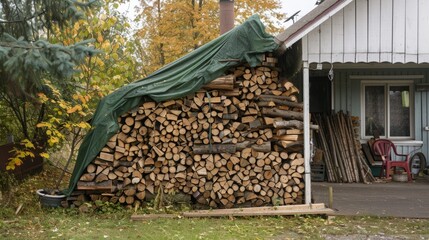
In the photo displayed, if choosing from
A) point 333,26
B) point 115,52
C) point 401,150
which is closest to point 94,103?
point 115,52

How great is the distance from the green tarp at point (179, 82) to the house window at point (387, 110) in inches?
181

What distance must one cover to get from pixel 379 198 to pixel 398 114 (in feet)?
12.1

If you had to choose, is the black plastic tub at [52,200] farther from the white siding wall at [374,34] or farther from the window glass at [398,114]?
the window glass at [398,114]

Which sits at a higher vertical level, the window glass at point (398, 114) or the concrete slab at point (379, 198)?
the window glass at point (398, 114)

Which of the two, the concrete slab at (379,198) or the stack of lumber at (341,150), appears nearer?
the concrete slab at (379,198)

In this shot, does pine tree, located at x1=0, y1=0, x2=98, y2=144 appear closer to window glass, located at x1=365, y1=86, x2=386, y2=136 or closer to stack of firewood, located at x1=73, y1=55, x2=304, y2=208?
stack of firewood, located at x1=73, y1=55, x2=304, y2=208

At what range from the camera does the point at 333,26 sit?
26.6 feet

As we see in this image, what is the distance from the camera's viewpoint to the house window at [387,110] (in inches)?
451

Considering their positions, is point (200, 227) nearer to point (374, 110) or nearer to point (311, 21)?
point (311, 21)

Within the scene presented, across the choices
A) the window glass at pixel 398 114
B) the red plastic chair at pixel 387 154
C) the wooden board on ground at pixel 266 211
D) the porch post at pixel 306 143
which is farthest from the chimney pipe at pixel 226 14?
the wooden board on ground at pixel 266 211

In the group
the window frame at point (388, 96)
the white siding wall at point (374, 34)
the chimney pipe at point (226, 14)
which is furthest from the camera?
the chimney pipe at point (226, 14)

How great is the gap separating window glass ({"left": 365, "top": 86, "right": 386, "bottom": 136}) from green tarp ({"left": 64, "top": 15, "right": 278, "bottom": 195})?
4.60m

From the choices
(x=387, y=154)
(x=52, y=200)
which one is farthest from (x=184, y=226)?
(x=387, y=154)

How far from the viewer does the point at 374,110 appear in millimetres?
11547
